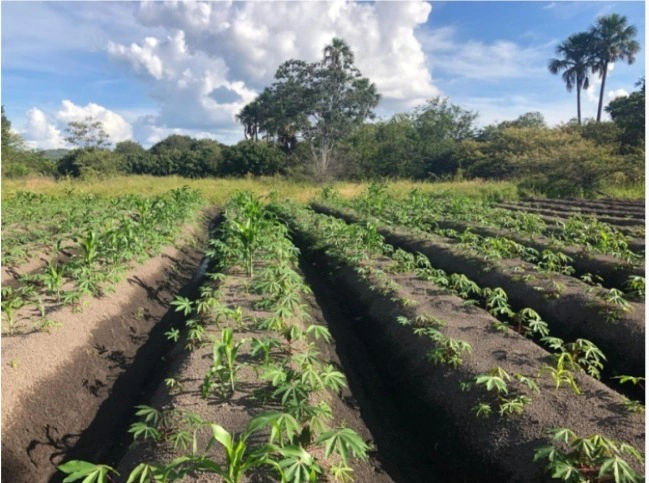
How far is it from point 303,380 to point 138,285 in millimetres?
4613

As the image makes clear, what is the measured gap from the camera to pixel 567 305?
565cm

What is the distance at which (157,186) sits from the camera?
2375cm

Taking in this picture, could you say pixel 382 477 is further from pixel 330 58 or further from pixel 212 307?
pixel 330 58

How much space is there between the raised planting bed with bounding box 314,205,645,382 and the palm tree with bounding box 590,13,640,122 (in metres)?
37.2

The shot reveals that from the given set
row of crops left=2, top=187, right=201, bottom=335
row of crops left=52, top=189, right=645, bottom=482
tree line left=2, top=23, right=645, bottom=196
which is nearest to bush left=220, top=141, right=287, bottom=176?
tree line left=2, top=23, right=645, bottom=196

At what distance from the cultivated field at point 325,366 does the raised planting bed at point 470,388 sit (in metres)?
0.02

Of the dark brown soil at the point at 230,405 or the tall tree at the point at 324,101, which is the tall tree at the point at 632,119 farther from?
the dark brown soil at the point at 230,405

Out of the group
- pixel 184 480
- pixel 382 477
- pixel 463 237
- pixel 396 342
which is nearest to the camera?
pixel 184 480

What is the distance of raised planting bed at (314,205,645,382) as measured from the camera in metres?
4.77

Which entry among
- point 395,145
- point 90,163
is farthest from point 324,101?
point 90,163

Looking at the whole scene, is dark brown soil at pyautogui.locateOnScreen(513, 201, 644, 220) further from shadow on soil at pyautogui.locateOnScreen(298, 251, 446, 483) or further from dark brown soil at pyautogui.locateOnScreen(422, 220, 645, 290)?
shadow on soil at pyautogui.locateOnScreen(298, 251, 446, 483)

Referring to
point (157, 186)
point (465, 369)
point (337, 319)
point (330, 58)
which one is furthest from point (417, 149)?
point (465, 369)

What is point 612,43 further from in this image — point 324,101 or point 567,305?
point 567,305

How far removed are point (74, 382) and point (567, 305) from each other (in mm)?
5386
